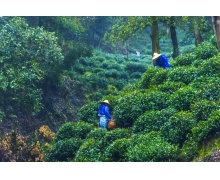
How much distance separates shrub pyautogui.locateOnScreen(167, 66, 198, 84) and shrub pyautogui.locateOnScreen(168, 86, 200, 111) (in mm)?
958

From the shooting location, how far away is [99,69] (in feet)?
62.2

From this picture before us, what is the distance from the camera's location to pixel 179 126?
8.27m

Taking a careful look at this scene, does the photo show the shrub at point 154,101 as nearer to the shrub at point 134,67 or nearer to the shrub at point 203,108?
the shrub at point 203,108

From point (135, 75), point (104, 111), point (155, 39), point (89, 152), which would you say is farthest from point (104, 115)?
point (135, 75)

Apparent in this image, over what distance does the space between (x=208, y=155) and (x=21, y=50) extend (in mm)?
8481

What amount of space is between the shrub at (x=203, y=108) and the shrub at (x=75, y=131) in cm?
288

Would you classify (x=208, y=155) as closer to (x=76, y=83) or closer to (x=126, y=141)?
(x=126, y=141)

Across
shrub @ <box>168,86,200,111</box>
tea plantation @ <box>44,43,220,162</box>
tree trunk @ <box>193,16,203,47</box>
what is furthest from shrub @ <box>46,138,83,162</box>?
tree trunk @ <box>193,16,203,47</box>

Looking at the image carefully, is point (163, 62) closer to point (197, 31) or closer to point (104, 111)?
point (104, 111)

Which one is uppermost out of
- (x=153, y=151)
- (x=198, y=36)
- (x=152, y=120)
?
(x=198, y=36)

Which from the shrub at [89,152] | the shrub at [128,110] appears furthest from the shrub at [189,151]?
the shrub at [128,110]

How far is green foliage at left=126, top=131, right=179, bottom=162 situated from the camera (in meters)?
7.77

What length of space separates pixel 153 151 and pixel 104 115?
274 cm

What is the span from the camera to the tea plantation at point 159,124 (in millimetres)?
7910
